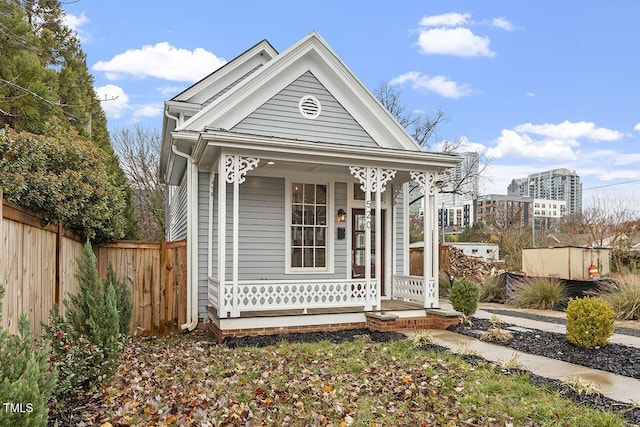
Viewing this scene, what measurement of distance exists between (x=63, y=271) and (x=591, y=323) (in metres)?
6.87

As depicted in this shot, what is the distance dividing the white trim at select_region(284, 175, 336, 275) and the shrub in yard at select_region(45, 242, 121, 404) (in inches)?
193

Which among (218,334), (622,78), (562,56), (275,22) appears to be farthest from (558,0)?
(218,334)

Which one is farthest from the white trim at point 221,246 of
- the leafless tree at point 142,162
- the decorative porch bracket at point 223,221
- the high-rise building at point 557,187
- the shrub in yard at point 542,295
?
the high-rise building at point 557,187

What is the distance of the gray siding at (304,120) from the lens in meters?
8.80

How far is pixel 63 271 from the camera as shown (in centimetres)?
537

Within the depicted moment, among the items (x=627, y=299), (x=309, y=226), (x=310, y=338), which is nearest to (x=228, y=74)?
(x=309, y=226)

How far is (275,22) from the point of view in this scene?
13320mm

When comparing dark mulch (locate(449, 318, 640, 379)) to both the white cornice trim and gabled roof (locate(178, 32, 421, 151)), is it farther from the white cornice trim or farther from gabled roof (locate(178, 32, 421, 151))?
gabled roof (locate(178, 32, 421, 151))

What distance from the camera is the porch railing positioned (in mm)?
7312

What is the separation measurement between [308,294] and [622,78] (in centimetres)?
1697

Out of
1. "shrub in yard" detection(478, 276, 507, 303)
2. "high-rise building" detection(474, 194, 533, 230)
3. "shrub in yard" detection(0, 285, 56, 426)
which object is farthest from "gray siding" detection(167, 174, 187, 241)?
"high-rise building" detection(474, 194, 533, 230)

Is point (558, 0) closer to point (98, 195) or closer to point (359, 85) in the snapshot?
point (359, 85)

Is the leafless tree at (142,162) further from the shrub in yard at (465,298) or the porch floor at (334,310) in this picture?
the shrub in yard at (465,298)

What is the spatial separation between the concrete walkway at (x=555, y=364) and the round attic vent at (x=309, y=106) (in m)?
4.87
